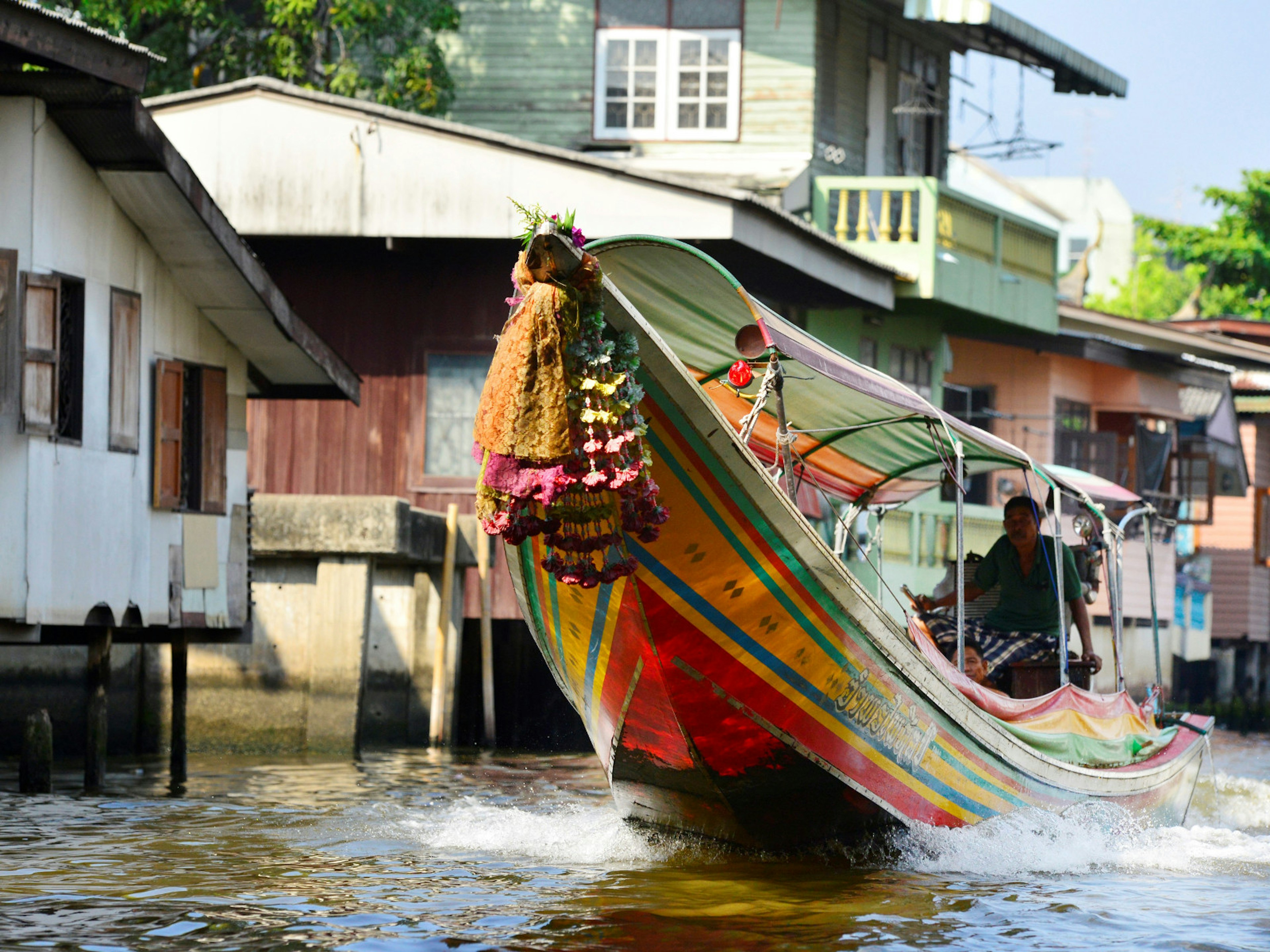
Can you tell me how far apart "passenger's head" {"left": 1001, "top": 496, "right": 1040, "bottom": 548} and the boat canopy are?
31 centimetres

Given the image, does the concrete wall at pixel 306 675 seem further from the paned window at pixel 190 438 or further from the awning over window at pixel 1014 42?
the awning over window at pixel 1014 42

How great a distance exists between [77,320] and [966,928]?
719 cm

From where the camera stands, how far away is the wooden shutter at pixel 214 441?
13375mm

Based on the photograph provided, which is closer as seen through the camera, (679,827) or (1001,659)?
(679,827)

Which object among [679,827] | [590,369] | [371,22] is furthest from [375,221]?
[590,369]

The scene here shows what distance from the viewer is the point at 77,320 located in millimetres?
11797

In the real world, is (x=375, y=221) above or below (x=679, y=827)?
above

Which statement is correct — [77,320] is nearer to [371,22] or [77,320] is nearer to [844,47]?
[371,22]

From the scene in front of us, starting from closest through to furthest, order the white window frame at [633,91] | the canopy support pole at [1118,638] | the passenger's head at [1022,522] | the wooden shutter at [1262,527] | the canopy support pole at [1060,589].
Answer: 1. the canopy support pole at [1060,589]
2. the passenger's head at [1022,522]
3. the canopy support pole at [1118,638]
4. the white window frame at [633,91]
5. the wooden shutter at [1262,527]

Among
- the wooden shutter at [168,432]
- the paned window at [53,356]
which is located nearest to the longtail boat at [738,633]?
the paned window at [53,356]

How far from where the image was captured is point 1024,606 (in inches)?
452

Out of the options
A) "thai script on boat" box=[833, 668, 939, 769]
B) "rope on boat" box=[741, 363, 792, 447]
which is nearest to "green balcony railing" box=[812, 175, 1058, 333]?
"thai script on boat" box=[833, 668, 939, 769]

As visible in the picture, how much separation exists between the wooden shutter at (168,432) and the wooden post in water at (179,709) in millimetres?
1144

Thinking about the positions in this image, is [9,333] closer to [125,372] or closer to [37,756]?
[125,372]
